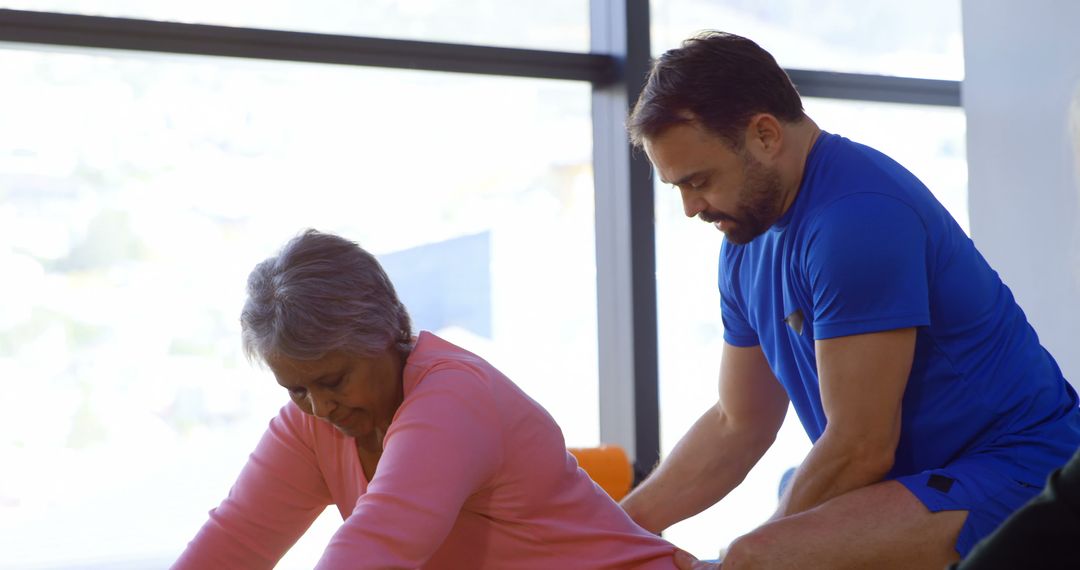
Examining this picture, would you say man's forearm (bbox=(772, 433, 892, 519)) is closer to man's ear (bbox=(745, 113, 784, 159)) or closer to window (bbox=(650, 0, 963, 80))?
man's ear (bbox=(745, 113, 784, 159))

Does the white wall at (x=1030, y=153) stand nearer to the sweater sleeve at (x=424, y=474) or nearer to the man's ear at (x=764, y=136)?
the man's ear at (x=764, y=136)

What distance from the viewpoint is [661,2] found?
3721 millimetres

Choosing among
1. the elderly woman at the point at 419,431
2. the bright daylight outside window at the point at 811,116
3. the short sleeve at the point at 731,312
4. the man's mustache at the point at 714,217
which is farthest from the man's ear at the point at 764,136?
the bright daylight outside window at the point at 811,116

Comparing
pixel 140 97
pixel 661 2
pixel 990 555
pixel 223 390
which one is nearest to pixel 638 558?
pixel 990 555

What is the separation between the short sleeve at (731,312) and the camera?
2256 mm

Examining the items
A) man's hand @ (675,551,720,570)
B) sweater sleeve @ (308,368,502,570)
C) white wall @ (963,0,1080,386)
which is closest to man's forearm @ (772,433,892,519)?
man's hand @ (675,551,720,570)

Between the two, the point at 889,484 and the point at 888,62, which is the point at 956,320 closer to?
the point at 889,484

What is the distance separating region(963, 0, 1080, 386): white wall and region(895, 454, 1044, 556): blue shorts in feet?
3.57

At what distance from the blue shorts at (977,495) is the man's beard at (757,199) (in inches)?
18.1

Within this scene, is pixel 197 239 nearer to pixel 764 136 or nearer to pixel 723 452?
pixel 723 452

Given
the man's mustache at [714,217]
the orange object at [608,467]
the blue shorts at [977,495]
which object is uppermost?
the man's mustache at [714,217]

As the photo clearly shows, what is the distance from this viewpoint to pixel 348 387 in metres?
1.71

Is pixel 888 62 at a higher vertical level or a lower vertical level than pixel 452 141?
higher

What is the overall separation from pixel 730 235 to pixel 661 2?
6.07 feet
